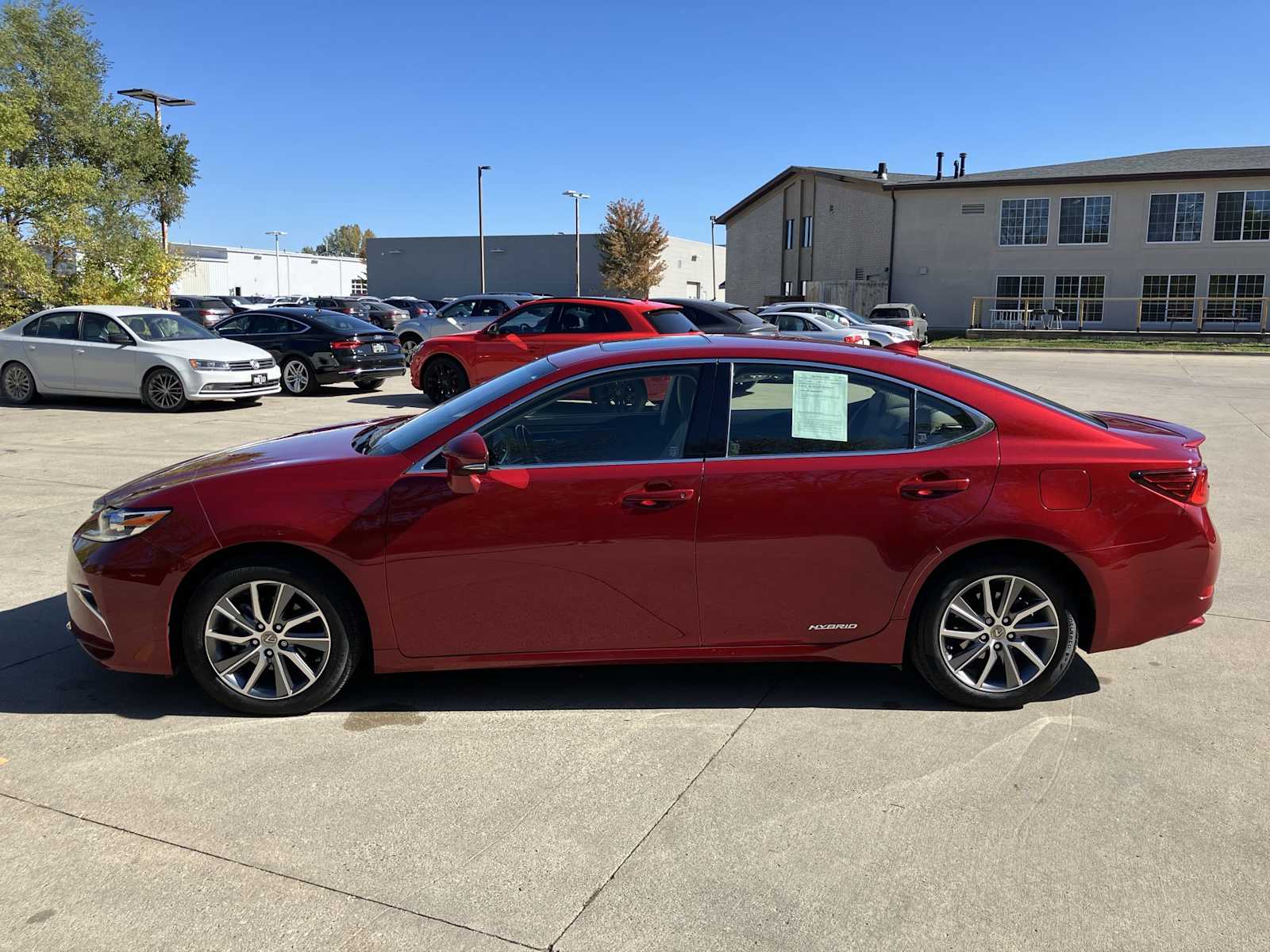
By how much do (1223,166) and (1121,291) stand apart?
5.78m

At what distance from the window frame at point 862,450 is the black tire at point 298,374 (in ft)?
48.2

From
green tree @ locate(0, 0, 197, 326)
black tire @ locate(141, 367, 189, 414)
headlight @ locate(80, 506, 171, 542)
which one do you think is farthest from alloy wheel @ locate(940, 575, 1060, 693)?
green tree @ locate(0, 0, 197, 326)

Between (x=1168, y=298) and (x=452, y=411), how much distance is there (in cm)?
4278

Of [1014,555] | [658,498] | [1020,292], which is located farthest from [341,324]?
[1020,292]

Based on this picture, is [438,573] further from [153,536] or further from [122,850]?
[122,850]

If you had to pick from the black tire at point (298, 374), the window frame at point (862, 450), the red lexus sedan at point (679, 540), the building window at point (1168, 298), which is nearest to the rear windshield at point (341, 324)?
the black tire at point (298, 374)

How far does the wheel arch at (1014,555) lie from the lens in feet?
13.6

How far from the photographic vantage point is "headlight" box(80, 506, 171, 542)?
4.13 meters

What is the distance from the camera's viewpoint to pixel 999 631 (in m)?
4.21

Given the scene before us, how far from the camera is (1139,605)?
4.22 meters

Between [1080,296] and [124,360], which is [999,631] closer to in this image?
[124,360]

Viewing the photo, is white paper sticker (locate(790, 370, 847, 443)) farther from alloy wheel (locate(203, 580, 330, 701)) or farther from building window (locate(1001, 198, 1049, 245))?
building window (locate(1001, 198, 1049, 245))

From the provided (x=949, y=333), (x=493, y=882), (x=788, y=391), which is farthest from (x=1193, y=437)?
(x=949, y=333)

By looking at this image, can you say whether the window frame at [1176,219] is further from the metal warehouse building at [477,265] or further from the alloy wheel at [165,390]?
the alloy wheel at [165,390]
